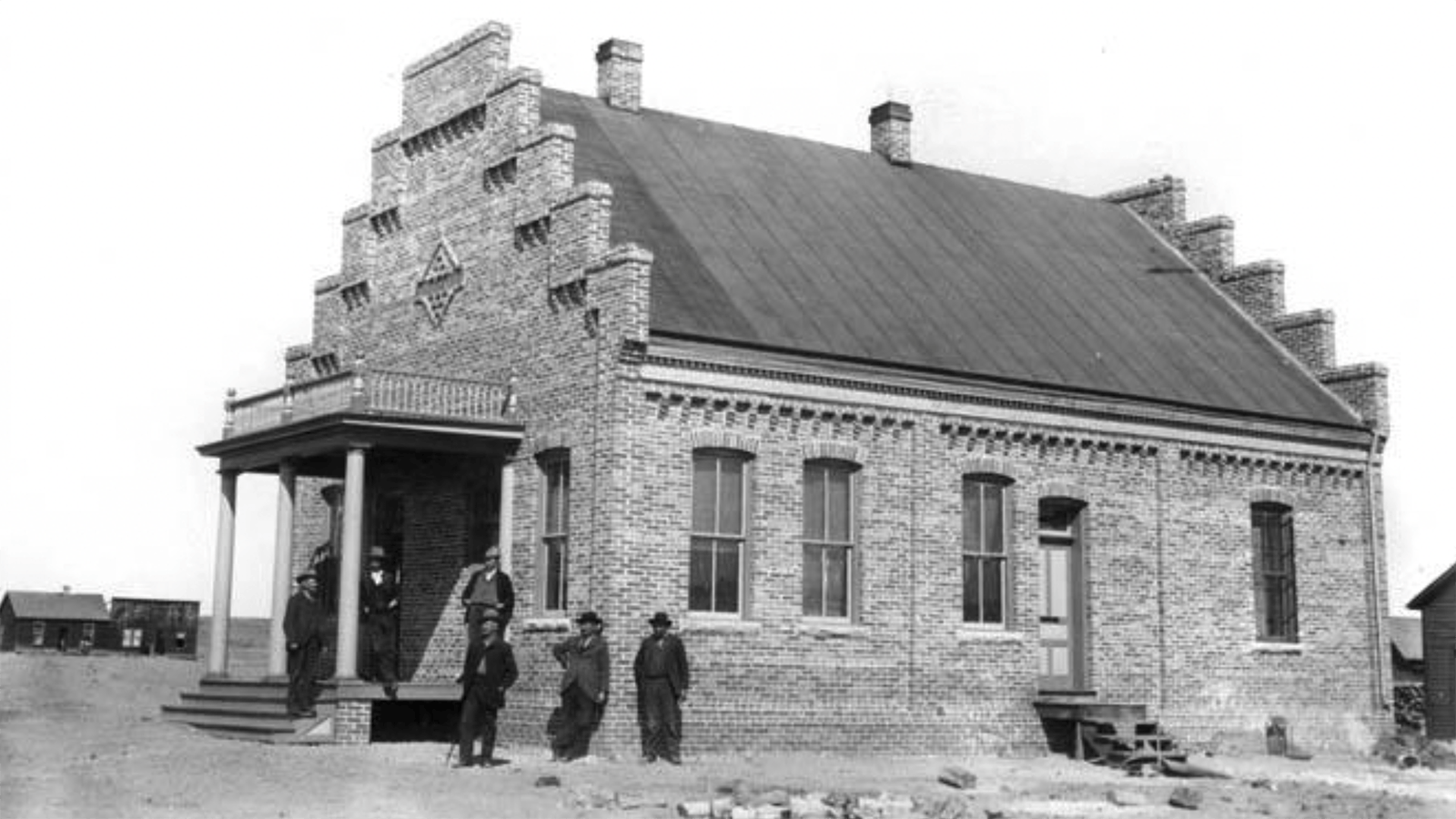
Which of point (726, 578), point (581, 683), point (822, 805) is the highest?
point (726, 578)

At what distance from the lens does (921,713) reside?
23.6 meters

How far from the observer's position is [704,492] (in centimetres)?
2241

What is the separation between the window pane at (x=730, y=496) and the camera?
73.8ft

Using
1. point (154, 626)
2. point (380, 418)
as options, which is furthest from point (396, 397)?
point (154, 626)

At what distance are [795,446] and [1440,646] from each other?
70.3ft

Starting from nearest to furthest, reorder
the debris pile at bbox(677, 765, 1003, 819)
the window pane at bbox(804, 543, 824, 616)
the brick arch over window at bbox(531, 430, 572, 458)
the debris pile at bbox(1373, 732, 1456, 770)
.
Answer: the debris pile at bbox(677, 765, 1003, 819) → the brick arch over window at bbox(531, 430, 572, 458) → the window pane at bbox(804, 543, 824, 616) → the debris pile at bbox(1373, 732, 1456, 770)

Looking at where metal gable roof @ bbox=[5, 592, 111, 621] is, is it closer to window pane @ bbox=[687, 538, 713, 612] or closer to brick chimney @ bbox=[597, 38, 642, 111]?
brick chimney @ bbox=[597, 38, 642, 111]

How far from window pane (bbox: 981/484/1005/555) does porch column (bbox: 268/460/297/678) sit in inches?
362

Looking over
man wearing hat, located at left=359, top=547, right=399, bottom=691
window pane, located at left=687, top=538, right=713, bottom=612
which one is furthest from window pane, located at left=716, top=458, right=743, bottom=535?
man wearing hat, located at left=359, top=547, right=399, bottom=691

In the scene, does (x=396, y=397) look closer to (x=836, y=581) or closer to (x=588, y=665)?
(x=588, y=665)

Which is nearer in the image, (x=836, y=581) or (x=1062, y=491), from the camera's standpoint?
(x=836, y=581)

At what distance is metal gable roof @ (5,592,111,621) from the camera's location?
68938mm

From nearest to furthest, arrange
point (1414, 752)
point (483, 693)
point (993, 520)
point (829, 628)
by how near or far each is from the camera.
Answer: point (483, 693), point (829, 628), point (993, 520), point (1414, 752)

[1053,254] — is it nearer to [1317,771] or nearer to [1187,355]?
[1187,355]
